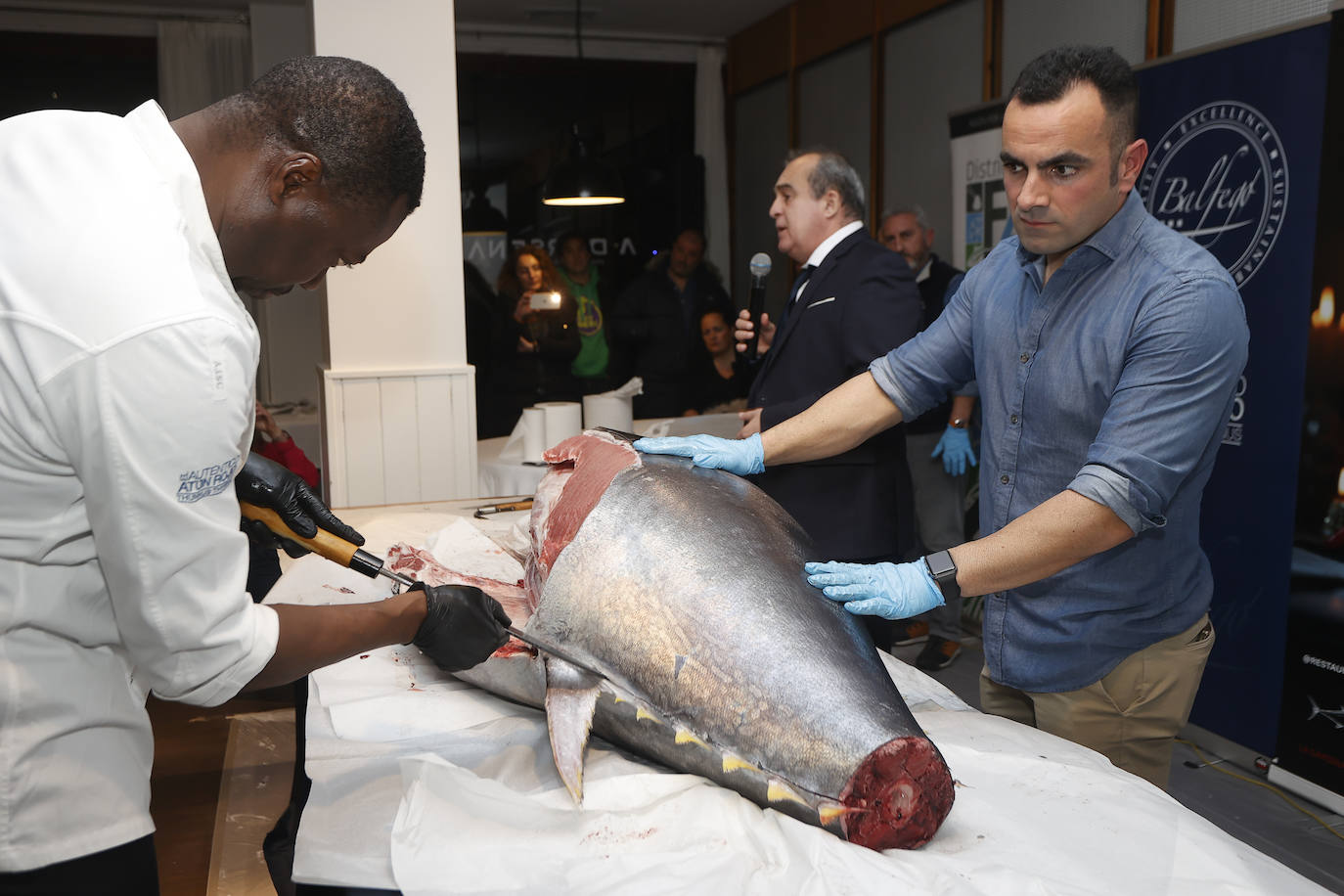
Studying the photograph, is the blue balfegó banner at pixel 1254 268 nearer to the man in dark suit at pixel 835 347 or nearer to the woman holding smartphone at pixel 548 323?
the man in dark suit at pixel 835 347

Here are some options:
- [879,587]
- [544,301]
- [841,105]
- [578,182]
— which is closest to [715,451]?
[879,587]

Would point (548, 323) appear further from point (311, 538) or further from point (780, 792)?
point (780, 792)

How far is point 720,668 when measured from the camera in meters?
1.38

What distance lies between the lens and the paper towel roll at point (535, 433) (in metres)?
3.46

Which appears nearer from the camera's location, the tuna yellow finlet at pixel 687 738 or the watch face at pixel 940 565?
the tuna yellow finlet at pixel 687 738

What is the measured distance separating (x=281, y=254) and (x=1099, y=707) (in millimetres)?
1430

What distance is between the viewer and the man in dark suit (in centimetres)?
260

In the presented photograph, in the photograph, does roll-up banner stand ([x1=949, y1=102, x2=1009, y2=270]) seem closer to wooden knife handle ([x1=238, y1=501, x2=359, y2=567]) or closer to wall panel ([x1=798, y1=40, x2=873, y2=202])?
wall panel ([x1=798, y1=40, x2=873, y2=202])

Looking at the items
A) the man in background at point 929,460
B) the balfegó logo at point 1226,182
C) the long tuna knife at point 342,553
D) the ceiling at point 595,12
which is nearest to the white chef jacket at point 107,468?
the long tuna knife at point 342,553

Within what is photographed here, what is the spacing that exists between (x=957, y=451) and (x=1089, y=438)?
272cm

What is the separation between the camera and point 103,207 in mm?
939

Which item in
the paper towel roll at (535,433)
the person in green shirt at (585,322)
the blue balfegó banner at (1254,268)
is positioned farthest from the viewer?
the person in green shirt at (585,322)

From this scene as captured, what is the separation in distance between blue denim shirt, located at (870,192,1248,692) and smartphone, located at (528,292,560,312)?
11.5 feet

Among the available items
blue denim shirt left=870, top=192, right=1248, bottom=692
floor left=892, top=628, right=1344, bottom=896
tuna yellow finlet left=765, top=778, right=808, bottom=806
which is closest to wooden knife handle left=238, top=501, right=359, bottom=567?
tuna yellow finlet left=765, top=778, right=808, bottom=806
